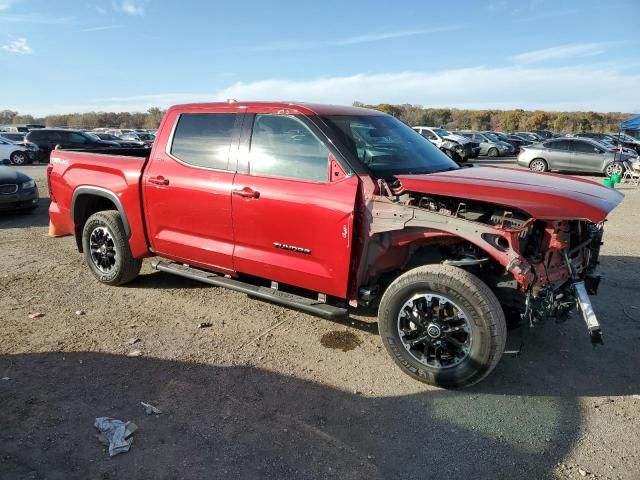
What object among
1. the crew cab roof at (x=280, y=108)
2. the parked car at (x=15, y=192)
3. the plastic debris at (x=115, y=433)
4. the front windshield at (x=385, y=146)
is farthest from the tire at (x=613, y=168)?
the plastic debris at (x=115, y=433)

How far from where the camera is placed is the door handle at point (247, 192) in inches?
155

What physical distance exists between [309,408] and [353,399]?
33 cm

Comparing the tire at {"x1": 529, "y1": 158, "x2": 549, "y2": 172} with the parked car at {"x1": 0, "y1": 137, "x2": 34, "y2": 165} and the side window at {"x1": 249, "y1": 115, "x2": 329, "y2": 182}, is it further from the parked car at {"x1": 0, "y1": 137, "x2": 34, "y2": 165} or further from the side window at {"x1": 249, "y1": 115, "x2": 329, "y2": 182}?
the parked car at {"x1": 0, "y1": 137, "x2": 34, "y2": 165}

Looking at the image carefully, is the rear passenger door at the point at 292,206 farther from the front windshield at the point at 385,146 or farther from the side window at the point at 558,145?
the side window at the point at 558,145

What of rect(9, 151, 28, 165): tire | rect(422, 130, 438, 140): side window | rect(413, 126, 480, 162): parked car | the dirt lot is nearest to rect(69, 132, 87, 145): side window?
rect(9, 151, 28, 165): tire

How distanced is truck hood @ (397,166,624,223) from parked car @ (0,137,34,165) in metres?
22.4

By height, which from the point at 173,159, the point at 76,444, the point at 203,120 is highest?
the point at 203,120

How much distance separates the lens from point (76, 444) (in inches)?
108

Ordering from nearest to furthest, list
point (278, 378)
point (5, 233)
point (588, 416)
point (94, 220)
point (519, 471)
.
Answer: point (519, 471) → point (588, 416) → point (278, 378) → point (94, 220) → point (5, 233)

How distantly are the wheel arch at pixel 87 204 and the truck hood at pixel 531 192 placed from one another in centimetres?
331

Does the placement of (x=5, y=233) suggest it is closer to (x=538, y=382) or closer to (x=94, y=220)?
(x=94, y=220)

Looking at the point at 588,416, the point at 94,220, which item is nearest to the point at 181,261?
the point at 94,220

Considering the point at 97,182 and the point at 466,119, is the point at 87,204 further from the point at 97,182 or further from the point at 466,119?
the point at 466,119

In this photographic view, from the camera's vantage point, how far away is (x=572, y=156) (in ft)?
63.3
